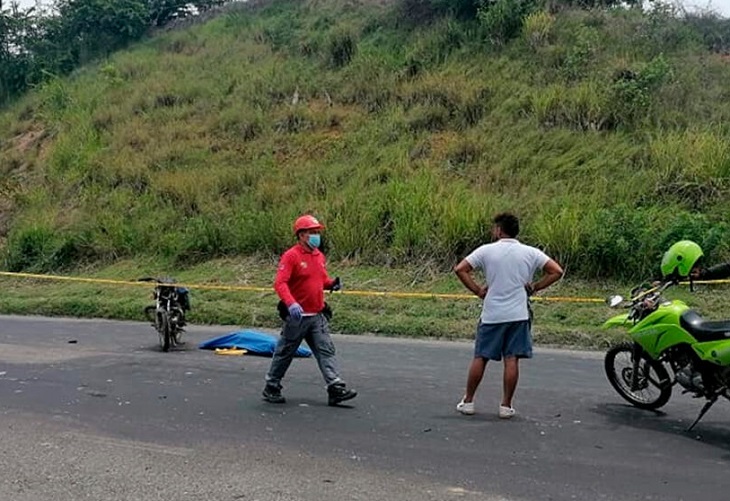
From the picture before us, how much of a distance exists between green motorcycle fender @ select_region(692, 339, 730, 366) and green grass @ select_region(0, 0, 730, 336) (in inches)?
195

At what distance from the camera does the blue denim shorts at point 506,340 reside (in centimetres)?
675

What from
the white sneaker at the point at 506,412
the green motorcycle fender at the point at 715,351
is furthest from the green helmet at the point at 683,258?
the white sneaker at the point at 506,412

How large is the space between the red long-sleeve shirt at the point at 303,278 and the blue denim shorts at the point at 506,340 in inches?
61.6

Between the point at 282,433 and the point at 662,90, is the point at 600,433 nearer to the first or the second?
the point at 282,433

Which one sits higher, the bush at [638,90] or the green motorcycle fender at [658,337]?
the bush at [638,90]

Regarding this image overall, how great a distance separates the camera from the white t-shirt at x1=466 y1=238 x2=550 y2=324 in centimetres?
672

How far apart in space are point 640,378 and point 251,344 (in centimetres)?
504

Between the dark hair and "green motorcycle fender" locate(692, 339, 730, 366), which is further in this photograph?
the dark hair

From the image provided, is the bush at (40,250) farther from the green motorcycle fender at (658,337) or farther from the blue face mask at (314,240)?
the green motorcycle fender at (658,337)

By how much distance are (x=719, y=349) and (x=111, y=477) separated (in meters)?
4.48

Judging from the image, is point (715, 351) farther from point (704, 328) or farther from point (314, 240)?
point (314, 240)

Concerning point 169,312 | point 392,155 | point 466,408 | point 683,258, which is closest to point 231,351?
point 169,312

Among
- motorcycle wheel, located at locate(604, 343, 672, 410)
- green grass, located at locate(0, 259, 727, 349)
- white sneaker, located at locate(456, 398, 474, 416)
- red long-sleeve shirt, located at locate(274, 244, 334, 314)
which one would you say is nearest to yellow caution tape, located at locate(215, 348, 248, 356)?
green grass, located at locate(0, 259, 727, 349)

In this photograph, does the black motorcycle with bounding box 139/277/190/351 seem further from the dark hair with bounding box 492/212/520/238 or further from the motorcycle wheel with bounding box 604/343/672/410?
the motorcycle wheel with bounding box 604/343/672/410
